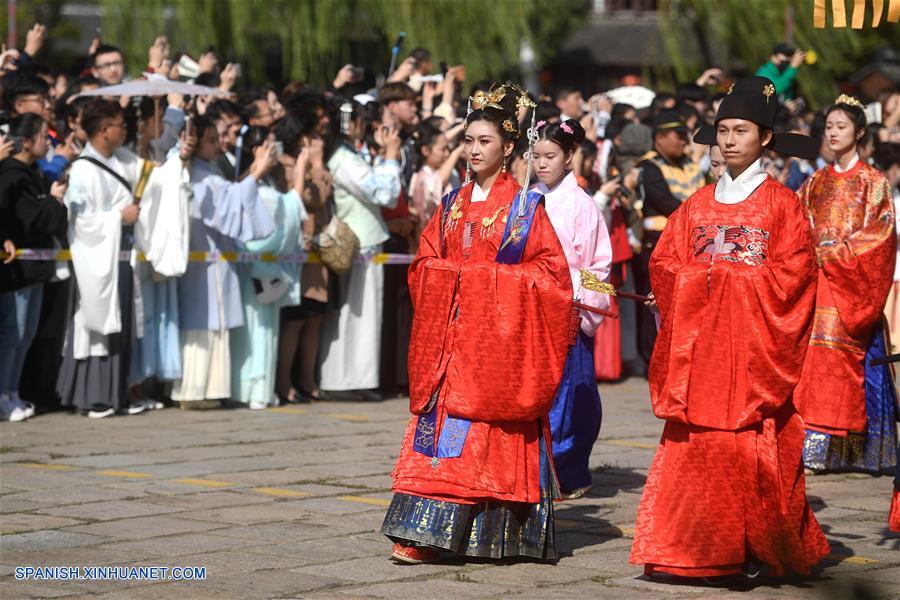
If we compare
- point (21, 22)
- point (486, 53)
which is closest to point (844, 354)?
point (486, 53)

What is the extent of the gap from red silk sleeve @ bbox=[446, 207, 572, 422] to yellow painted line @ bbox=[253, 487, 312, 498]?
160cm

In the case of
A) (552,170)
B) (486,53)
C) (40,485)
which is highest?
(486,53)

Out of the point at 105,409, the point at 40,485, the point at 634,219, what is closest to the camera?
the point at 40,485

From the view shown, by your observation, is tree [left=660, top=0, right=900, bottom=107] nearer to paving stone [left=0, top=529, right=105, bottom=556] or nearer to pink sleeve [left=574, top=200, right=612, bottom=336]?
pink sleeve [left=574, top=200, right=612, bottom=336]

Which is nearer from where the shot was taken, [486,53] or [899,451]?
→ [899,451]

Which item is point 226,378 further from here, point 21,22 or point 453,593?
point 21,22

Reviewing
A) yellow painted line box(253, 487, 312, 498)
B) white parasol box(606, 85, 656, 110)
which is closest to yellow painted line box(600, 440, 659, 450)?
yellow painted line box(253, 487, 312, 498)

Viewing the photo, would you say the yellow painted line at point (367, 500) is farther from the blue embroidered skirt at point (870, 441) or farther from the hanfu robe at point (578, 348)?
the blue embroidered skirt at point (870, 441)

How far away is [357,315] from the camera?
35.8ft

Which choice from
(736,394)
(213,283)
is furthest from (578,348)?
(213,283)

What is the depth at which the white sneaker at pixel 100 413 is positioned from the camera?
9664 mm

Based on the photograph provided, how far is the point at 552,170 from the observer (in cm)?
759

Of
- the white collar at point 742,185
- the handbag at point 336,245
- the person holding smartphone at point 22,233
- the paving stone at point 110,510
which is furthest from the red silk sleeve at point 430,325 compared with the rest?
the handbag at point 336,245

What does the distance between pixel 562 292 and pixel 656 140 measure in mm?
5437
